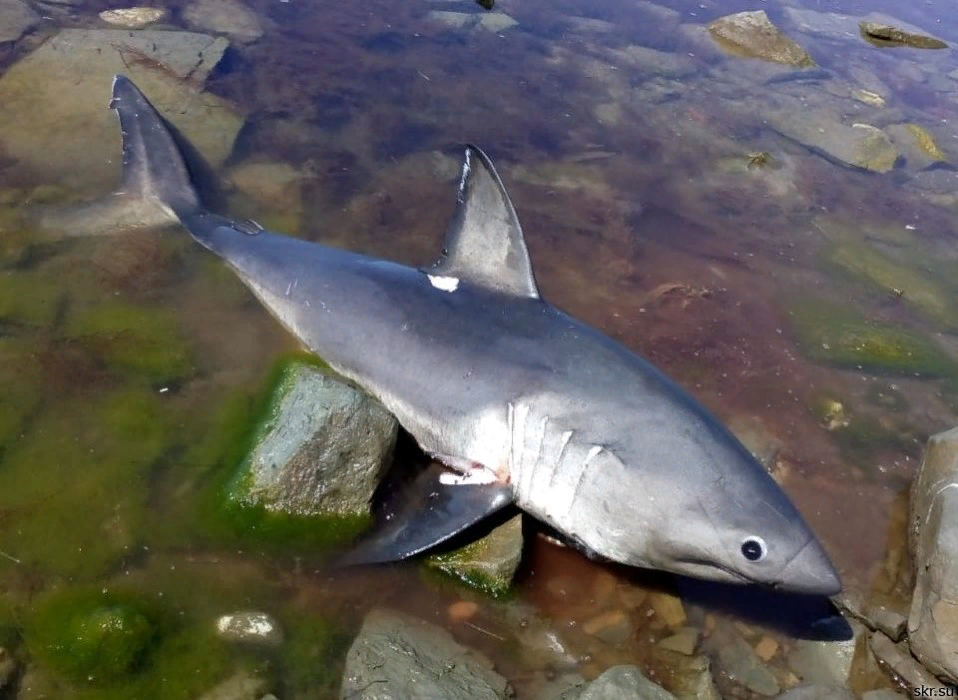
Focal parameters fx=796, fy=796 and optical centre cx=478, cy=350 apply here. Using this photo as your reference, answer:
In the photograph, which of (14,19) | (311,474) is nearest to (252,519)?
(311,474)

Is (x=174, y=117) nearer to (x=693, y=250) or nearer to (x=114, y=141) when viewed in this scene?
(x=114, y=141)

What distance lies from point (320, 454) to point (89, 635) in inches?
48.7

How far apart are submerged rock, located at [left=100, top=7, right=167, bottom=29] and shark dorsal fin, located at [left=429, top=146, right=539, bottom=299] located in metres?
5.91

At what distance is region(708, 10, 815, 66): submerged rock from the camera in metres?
11.2

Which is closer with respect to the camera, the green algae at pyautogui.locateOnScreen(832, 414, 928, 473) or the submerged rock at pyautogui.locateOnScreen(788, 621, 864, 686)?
the submerged rock at pyautogui.locateOnScreen(788, 621, 864, 686)

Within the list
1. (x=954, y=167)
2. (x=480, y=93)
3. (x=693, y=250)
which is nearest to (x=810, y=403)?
(x=693, y=250)

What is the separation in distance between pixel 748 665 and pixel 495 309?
7.20ft

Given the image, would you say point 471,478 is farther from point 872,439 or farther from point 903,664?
point 872,439

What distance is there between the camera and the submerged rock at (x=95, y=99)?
20.8ft

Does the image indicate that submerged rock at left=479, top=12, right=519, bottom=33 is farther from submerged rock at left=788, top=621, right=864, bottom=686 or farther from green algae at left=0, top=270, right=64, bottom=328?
submerged rock at left=788, top=621, right=864, bottom=686

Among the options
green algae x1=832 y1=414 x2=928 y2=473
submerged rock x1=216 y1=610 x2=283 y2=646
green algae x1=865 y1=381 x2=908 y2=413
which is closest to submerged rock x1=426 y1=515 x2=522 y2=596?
submerged rock x1=216 y1=610 x2=283 y2=646

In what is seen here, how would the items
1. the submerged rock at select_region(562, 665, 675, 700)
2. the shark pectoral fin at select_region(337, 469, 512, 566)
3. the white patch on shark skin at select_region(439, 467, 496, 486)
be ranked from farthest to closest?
the white patch on shark skin at select_region(439, 467, 496, 486) → the shark pectoral fin at select_region(337, 469, 512, 566) → the submerged rock at select_region(562, 665, 675, 700)

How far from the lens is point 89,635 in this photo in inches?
129

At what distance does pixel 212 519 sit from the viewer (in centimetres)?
391
